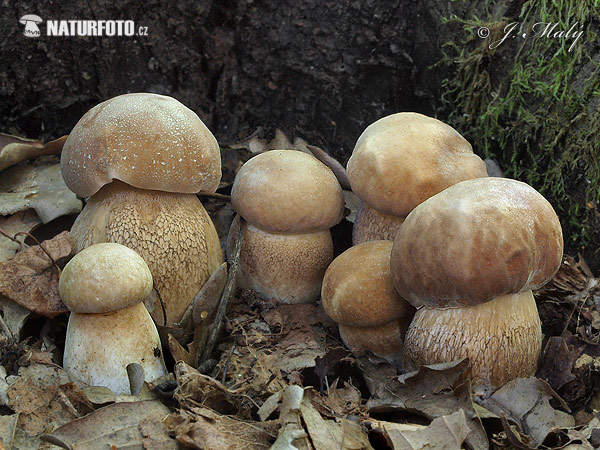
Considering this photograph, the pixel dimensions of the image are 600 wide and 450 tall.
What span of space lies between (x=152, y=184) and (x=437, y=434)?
1.59 metres

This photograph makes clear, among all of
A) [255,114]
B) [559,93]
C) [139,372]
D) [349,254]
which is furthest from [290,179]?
[559,93]

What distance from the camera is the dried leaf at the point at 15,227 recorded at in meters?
2.91

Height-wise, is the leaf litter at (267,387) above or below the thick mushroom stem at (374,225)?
below

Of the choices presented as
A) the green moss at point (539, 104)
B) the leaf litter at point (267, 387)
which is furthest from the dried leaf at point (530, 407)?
the green moss at point (539, 104)

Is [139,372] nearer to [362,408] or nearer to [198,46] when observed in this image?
[362,408]

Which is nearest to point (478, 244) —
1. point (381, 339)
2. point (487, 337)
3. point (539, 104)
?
point (487, 337)

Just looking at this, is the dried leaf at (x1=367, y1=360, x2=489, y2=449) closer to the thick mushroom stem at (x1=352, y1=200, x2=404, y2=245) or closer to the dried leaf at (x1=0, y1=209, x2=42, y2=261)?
the thick mushroom stem at (x1=352, y1=200, x2=404, y2=245)

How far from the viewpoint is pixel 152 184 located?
2.70 m

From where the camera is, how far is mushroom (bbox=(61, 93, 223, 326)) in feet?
8.68

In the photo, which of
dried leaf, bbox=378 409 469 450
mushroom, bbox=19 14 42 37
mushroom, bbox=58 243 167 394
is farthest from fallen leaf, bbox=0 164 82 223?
dried leaf, bbox=378 409 469 450

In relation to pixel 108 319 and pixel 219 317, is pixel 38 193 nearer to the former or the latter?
pixel 108 319

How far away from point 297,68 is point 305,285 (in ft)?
4.32

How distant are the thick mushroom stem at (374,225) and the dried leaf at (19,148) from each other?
1686 millimetres

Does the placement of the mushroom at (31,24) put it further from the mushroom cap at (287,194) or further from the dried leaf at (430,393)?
the dried leaf at (430,393)
